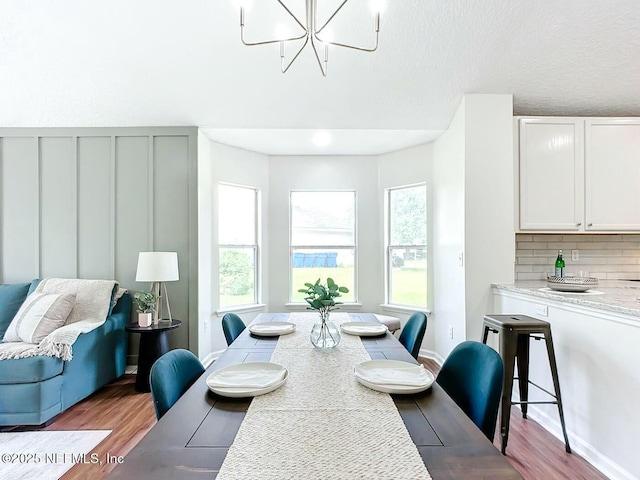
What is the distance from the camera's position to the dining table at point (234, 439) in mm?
822

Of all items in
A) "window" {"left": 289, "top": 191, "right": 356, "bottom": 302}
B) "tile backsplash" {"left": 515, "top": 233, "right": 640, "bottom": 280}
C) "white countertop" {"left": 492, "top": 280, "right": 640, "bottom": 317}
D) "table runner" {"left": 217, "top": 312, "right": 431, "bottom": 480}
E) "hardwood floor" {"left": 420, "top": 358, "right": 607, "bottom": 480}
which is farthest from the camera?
"window" {"left": 289, "top": 191, "right": 356, "bottom": 302}

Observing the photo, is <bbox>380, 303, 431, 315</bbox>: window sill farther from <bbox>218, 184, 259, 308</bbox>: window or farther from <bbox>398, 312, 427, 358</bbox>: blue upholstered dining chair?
Result: <bbox>398, 312, 427, 358</bbox>: blue upholstered dining chair

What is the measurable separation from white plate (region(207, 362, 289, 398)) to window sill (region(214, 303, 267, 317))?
2707mm

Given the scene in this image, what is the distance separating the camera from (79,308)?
10.5ft

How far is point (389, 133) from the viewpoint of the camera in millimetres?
3779

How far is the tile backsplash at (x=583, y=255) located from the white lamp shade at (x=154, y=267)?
10.7 feet

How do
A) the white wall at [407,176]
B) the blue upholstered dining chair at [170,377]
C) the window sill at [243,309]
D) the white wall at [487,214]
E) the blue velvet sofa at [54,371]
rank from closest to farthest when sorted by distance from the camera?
the blue upholstered dining chair at [170,377] < the blue velvet sofa at [54,371] < the white wall at [487,214] < the window sill at [243,309] < the white wall at [407,176]

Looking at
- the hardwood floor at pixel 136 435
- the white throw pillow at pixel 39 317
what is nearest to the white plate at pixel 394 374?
the hardwood floor at pixel 136 435

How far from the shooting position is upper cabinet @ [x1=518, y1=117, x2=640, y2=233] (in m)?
3.21

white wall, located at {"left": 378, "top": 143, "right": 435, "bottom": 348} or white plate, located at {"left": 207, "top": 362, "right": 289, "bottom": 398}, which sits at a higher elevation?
white wall, located at {"left": 378, "top": 143, "right": 435, "bottom": 348}

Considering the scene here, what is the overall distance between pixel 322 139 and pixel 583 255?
2.83m

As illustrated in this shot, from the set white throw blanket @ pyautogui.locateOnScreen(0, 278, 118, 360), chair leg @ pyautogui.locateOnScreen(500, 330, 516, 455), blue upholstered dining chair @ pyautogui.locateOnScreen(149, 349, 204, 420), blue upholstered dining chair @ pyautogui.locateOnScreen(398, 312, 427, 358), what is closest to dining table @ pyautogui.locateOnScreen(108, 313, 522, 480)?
blue upholstered dining chair @ pyautogui.locateOnScreen(149, 349, 204, 420)

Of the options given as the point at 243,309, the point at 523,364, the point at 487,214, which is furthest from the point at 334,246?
the point at 523,364

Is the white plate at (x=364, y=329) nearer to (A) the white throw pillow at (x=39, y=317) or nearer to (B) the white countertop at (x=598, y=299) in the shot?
(B) the white countertop at (x=598, y=299)
